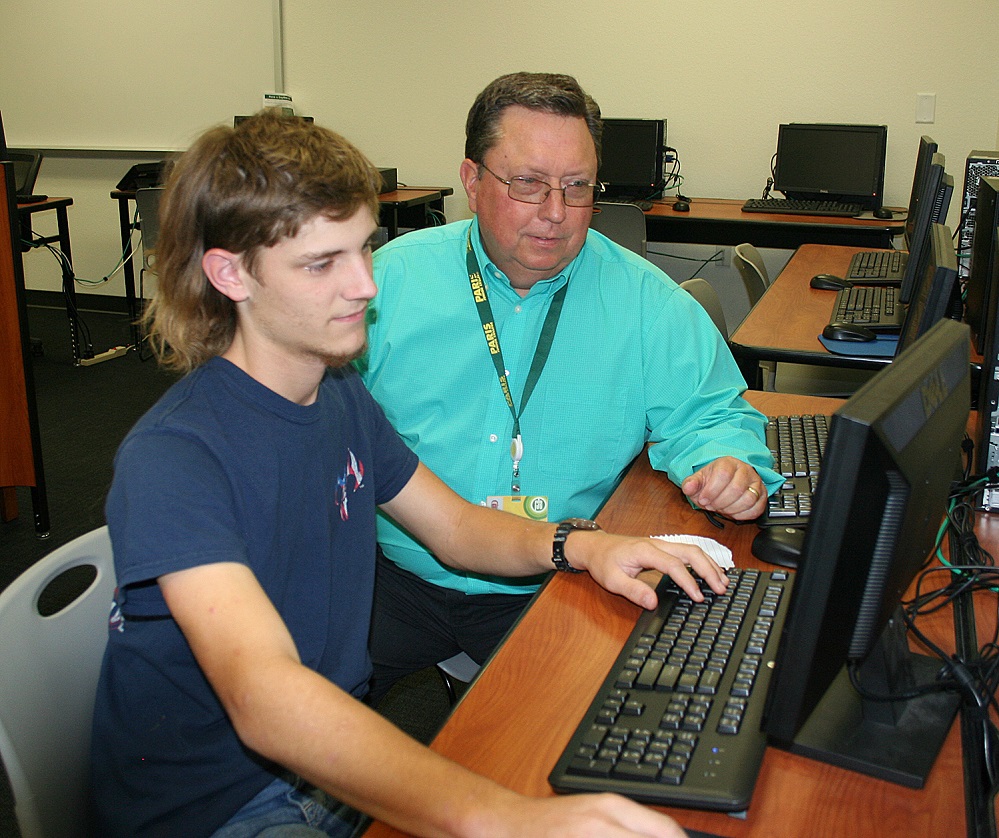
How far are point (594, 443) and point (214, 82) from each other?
517 centimetres

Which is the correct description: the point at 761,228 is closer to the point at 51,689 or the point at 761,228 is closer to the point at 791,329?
the point at 791,329

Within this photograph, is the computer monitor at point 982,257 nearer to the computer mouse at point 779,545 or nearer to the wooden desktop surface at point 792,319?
the wooden desktop surface at point 792,319

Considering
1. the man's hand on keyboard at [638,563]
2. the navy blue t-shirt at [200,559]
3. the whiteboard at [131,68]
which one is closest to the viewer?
the navy blue t-shirt at [200,559]

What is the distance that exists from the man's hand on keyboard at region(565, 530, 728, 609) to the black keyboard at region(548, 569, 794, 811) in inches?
1.1

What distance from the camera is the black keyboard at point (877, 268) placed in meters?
3.23

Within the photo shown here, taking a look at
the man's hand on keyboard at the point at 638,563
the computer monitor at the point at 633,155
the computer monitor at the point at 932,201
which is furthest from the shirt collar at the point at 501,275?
the computer monitor at the point at 633,155

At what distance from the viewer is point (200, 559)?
Result: 3.02ft

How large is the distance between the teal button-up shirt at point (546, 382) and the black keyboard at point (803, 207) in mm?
3108

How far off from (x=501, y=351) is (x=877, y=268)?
2197 millimetres

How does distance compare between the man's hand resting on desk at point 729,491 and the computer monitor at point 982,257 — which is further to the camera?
the computer monitor at point 982,257

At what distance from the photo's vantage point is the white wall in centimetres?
466

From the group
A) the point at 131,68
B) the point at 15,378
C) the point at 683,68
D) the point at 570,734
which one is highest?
the point at 683,68

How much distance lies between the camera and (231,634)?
90 centimetres

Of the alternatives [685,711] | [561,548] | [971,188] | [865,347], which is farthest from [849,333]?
[685,711]
